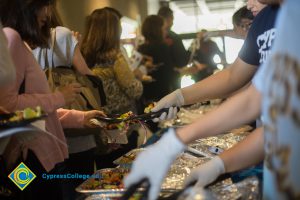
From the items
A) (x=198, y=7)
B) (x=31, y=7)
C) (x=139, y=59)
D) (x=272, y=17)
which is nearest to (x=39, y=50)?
(x=31, y=7)

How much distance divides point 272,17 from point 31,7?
3.16 ft

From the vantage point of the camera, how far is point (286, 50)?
34.1 inches

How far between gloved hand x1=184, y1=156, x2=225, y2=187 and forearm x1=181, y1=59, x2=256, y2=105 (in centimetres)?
71

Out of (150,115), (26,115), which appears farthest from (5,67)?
(150,115)

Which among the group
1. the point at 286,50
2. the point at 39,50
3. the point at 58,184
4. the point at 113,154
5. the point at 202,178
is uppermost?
the point at 286,50

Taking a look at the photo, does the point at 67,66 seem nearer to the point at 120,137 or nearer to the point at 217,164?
the point at 120,137

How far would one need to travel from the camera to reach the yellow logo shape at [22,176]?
6.44ft

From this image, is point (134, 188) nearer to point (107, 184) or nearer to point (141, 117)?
point (107, 184)

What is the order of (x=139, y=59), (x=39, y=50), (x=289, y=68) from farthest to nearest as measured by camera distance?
(x=139, y=59)
(x=39, y=50)
(x=289, y=68)

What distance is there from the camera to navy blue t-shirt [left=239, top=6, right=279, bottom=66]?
1.74m

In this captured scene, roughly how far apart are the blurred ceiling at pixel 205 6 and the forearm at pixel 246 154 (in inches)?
471

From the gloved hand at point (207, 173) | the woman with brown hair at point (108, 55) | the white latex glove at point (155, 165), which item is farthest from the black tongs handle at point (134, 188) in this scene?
the woman with brown hair at point (108, 55)

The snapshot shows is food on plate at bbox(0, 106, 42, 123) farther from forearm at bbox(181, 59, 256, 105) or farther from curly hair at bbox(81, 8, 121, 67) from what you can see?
curly hair at bbox(81, 8, 121, 67)

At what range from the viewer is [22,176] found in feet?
6.52
